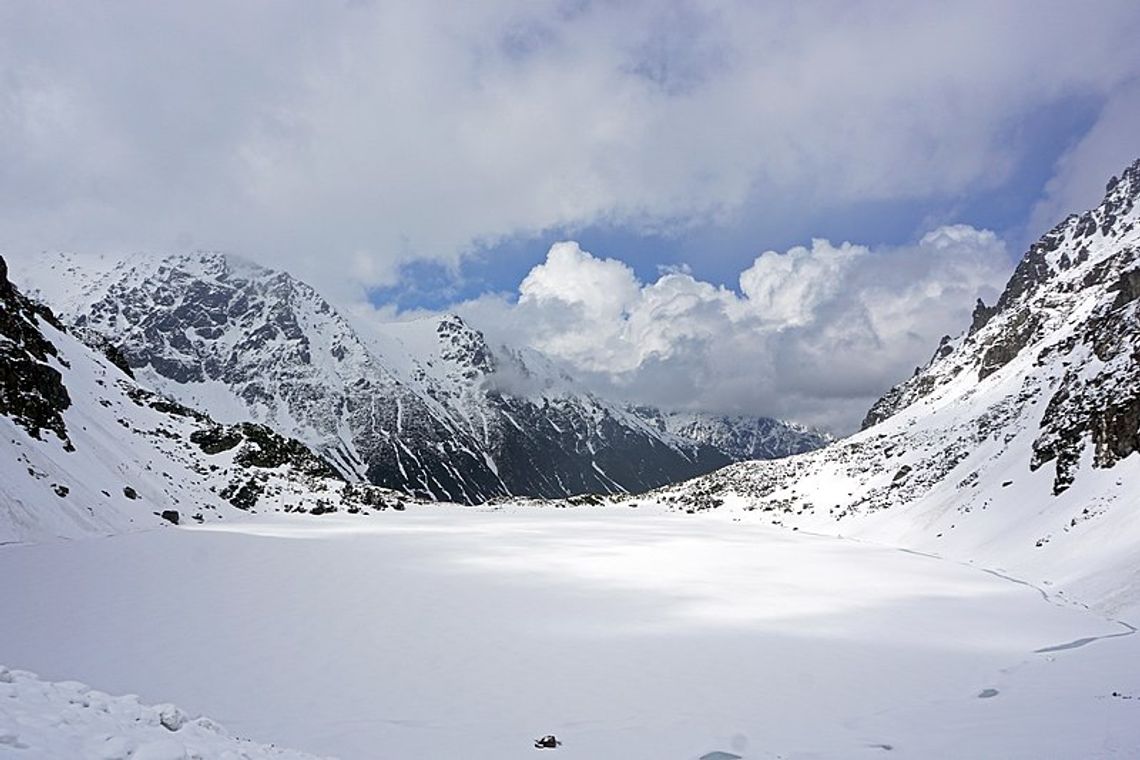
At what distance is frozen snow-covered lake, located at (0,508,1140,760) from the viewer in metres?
13.1

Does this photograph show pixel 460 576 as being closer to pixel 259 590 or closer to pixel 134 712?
pixel 259 590

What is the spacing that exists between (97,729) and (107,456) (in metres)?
61.6

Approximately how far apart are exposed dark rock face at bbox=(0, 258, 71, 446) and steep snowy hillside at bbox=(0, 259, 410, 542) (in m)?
0.11

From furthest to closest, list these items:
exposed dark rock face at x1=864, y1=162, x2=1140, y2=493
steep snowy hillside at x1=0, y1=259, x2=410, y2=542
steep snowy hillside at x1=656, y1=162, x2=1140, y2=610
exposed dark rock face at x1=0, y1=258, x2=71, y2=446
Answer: exposed dark rock face at x1=0, y1=258, x2=71, y2=446
exposed dark rock face at x1=864, y1=162, x2=1140, y2=493
steep snowy hillside at x1=0, y1=259, x2=410, y2=542
steep snowy hillside at x1=656, y1=162, x2=1140, y2=610

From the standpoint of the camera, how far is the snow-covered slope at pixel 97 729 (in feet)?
26.7

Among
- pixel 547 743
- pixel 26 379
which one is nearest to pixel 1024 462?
pixel 547 743

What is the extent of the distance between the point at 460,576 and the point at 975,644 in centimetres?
2242

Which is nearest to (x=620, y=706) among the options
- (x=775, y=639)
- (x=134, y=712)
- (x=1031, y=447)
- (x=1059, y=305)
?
(x=775, y=639)

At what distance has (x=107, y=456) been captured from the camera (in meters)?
59.7

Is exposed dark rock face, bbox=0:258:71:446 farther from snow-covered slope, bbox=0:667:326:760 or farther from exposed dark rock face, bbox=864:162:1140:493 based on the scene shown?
exposed dark rock face, bbox=864:162:1140:493

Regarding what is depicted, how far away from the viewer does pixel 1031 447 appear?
5697cm

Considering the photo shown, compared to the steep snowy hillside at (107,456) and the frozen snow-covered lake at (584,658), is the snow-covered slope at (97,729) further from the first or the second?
the steep snowy hillside at (107,456)

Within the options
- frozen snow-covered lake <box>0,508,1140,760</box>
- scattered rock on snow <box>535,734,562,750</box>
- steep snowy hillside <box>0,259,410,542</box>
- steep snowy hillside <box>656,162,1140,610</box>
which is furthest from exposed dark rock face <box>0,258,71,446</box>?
steep snowy hillside <box>656,162,1140,610</box>

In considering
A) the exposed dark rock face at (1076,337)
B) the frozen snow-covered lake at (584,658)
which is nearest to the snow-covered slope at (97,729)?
the frozen snow-covered lake at (584,658)
